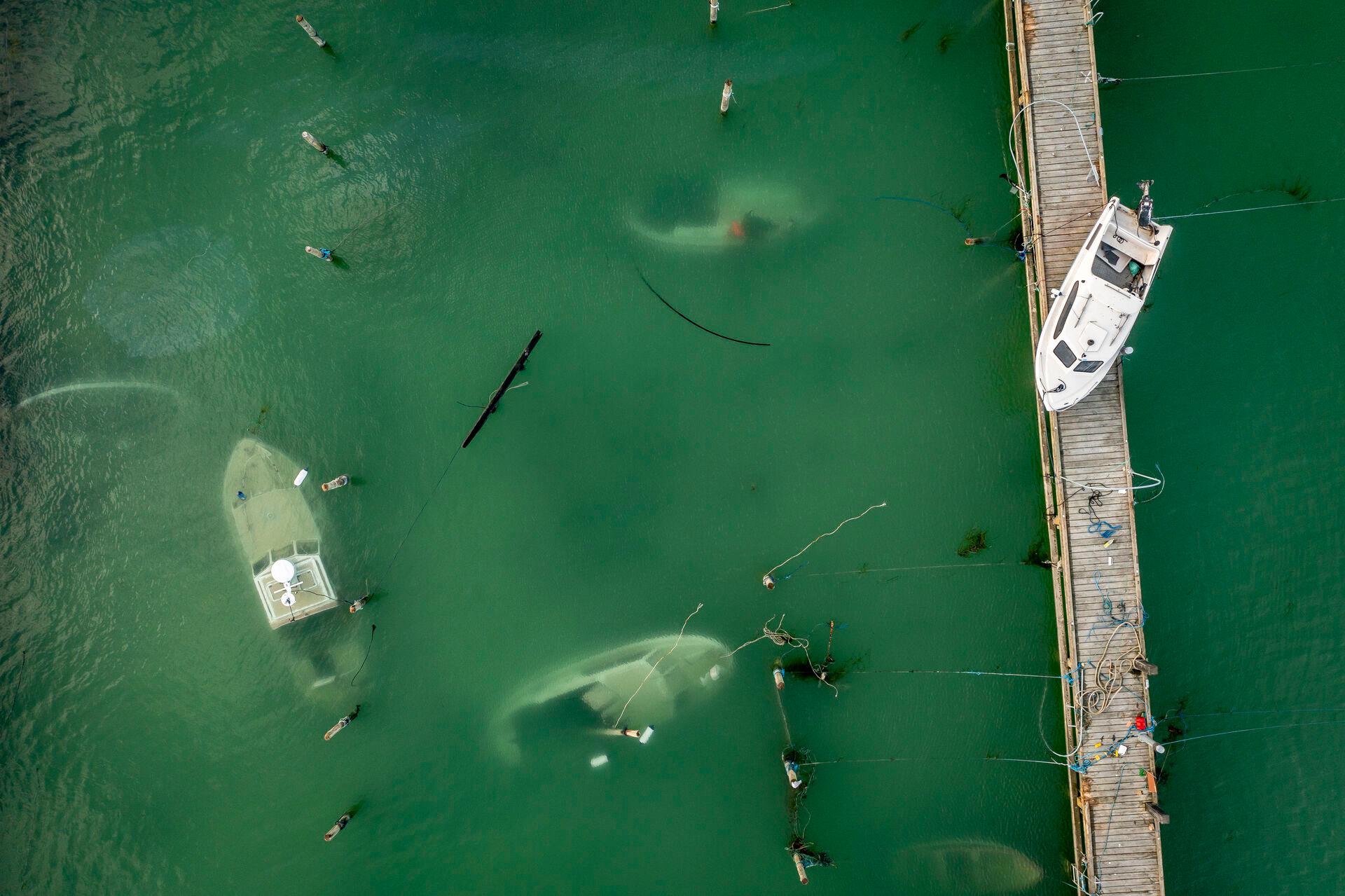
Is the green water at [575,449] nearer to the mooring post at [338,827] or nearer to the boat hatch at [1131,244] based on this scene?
→ the mooring post at [338,827]

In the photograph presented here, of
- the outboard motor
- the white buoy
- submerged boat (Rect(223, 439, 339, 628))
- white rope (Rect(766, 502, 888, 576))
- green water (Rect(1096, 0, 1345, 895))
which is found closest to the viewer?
the outboard motor

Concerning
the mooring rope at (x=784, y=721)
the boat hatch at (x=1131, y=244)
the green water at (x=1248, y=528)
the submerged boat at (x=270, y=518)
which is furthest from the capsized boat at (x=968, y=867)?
the submerged boat at (x=270, y=518)

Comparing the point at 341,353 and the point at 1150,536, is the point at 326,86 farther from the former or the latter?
the point at 1150,536

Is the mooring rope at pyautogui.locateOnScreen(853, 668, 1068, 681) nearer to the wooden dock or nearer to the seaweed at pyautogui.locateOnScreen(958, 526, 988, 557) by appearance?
the wooden dock

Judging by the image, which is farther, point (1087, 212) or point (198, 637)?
point (198, 637)

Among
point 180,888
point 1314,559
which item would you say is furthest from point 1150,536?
point 180,888

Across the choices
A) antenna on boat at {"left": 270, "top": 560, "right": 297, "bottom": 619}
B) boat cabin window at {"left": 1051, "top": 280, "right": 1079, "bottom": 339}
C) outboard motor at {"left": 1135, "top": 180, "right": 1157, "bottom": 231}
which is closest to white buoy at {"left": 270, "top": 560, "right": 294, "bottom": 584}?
antenna on boat at {"left": 270, "top": 560, "right": 297, "bottom": 619}

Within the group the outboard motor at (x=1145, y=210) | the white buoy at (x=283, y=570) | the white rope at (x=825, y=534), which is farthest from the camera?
the white rope at (x=825, y=534)
